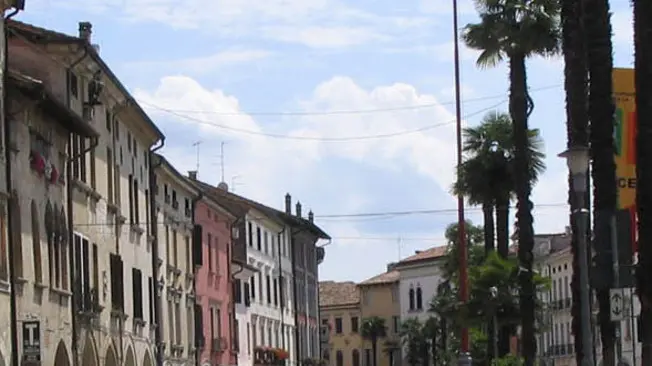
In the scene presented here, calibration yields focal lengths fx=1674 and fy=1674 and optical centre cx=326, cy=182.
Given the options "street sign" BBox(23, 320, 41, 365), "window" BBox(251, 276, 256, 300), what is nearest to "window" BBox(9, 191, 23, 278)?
"street sign" BBox(23, 320, 41, 365)

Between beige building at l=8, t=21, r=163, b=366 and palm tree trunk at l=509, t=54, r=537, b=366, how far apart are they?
11.5m

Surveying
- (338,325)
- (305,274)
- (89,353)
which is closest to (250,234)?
(305,274)

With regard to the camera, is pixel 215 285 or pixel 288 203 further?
pixel 288 203

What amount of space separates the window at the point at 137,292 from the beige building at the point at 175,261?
4.10 metres

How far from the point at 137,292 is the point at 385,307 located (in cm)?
11618

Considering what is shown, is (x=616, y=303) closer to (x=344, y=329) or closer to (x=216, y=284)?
(x=216, y=284)

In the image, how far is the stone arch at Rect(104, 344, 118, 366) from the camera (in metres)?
47.3

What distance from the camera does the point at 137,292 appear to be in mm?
52656

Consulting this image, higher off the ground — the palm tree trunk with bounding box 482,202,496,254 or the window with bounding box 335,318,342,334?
the palm tree trunk with bounding box 482,202,496,254

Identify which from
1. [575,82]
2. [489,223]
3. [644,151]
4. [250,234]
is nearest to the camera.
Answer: [644,151]

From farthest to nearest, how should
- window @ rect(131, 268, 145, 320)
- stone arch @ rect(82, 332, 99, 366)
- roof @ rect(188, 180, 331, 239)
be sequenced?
roof @ rect(188, 180, 331, 239) → window @ rect(131, 268, 145, 320) → stone arch @ rect(82, 332, 99, 366)

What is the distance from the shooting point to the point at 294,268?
9881 cm

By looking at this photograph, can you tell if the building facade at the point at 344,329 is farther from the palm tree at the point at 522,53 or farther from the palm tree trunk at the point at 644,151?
the palm tree trunk at the point at 644,151

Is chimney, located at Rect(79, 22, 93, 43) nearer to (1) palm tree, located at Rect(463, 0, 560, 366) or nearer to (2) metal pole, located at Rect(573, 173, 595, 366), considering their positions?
(1) palm tree, located at Rect(463, 0, 560, 366)
